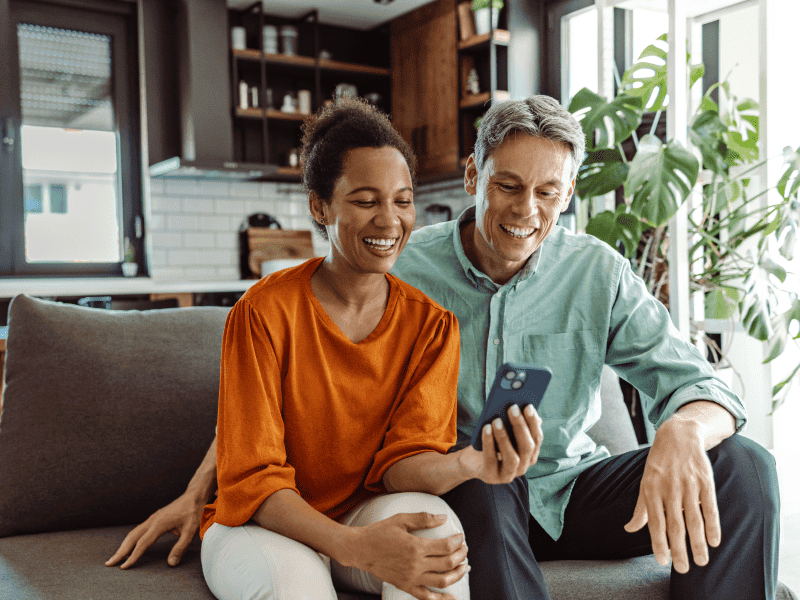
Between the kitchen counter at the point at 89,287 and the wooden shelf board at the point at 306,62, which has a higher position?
the wooden shelf board at the point at 306,62

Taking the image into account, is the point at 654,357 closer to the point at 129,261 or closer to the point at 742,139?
the point at 742,139

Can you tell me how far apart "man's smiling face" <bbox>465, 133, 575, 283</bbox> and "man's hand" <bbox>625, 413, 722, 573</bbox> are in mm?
482

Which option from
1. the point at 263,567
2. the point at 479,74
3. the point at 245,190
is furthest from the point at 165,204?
the point at 263,567

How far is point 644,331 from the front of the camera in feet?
4.73

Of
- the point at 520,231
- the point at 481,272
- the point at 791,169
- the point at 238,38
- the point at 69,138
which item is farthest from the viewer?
the point at 238,38

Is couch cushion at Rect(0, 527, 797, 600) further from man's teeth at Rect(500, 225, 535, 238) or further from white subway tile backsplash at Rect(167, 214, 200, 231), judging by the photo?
white subway tile backsplash at Rect(167, 214, 200, 231)

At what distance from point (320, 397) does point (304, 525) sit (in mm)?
230

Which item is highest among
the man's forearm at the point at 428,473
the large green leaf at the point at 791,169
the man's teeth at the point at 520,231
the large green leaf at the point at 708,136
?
the large green leaf at the point at 708,136

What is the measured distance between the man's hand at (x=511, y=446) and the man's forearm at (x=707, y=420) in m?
0.34

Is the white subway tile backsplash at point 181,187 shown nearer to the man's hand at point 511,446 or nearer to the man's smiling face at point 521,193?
the man's smiling face at point 521,193

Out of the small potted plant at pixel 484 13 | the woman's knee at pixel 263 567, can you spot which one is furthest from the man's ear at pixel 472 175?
the small potted plant at pixel 484 13

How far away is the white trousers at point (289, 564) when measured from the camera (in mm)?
997

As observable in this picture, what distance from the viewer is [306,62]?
4.95 metres

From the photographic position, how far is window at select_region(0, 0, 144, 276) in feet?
14.0
